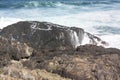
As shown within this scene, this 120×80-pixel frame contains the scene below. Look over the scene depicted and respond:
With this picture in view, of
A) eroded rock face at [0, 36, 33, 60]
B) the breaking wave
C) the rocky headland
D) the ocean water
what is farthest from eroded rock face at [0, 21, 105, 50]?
the breaking wave

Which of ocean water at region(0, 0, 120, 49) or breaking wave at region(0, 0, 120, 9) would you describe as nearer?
ocean water at region(0, 0, 120, 49)

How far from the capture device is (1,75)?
7.22 metres

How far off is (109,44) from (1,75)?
49.1 ft

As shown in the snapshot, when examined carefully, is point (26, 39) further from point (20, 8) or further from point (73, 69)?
point (20, 8)

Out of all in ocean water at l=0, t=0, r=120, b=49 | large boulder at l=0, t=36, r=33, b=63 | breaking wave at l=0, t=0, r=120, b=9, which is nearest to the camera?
large boulder at l=0, t=36, r=33, b=63

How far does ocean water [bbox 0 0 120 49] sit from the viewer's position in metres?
27.9

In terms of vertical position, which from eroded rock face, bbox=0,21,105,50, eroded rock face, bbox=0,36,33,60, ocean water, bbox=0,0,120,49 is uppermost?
eroded rock face, bbox=0,36,33,60

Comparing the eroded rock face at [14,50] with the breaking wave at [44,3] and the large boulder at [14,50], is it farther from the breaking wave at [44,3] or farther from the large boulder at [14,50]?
the breaking wave at [44,3]

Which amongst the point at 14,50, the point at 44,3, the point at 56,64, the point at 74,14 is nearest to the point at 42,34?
the point at 14,50

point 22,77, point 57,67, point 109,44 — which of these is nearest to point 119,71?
point 57,67

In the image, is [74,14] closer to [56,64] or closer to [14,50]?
[14,50]

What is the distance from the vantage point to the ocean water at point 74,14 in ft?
91.7

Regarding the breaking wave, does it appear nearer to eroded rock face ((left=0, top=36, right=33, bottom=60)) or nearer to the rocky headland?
eroded rock face ((left=0, top=36, right=33, bottom=60))

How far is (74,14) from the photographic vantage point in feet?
118
